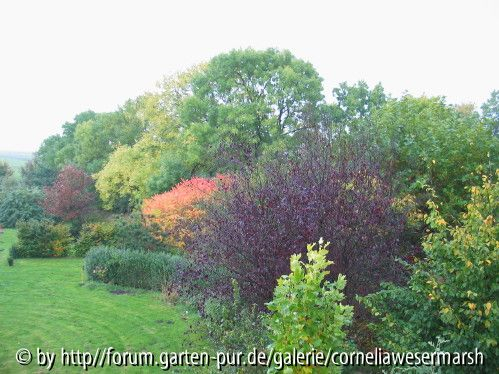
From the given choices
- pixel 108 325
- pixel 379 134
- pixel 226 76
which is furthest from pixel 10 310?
pixel 226 76

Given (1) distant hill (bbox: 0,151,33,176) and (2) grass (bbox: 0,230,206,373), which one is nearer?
(2) grass (bbox: 0,230,206,373)

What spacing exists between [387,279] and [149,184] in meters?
17.6

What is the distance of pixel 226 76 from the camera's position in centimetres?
2300

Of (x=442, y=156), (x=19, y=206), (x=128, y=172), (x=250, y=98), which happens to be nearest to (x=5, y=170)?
(x=19, y=206)

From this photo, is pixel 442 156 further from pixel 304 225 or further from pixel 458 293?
pixel 458 293

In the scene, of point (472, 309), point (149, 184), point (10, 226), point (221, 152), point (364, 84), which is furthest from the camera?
point (10, 226)

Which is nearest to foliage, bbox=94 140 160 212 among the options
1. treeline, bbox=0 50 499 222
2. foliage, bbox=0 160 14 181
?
treeline, bbox=0 50 499 222

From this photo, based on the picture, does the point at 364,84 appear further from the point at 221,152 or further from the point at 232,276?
the point at 232,276

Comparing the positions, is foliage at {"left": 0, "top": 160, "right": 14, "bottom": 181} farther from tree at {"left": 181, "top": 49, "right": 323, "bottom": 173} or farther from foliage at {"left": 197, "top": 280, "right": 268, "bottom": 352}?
foliage at {"left": 197, "top": 280, "right": 268, "bottom": 352}

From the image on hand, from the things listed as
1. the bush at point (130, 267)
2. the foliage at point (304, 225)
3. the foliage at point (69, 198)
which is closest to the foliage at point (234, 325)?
the foliage at point (304, 225)

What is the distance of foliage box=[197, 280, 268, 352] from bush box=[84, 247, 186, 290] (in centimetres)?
672

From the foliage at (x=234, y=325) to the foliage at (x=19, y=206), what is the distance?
978 inches

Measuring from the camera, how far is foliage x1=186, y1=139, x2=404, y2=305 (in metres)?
6.45

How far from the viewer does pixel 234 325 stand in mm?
6879
